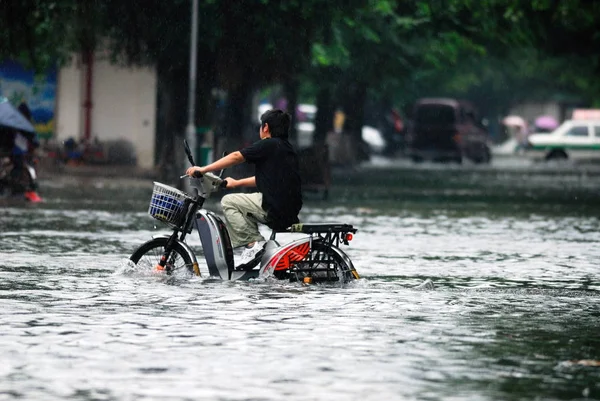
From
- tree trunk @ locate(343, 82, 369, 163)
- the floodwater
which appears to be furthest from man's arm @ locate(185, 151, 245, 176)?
tree trunk @ locate(343, 82, 369, 163)

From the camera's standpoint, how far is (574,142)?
65.1 meters

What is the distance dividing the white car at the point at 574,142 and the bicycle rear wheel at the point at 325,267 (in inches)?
2005

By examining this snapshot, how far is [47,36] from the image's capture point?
36.2 m

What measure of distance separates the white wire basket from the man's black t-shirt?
67cm

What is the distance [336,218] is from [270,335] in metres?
14.8

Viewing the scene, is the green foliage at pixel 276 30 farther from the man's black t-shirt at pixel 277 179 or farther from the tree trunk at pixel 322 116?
the man's black t-shirt at pixel 277 179

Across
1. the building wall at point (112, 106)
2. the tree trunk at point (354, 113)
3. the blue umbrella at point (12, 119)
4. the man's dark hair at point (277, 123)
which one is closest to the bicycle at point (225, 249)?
the man's dark hair at point (277, 123)

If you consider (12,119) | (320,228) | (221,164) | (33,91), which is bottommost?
(320,228)

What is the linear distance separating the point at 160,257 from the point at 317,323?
11.3ft

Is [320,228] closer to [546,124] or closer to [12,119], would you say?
[12,119]

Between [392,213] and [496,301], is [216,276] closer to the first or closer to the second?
[496,301]

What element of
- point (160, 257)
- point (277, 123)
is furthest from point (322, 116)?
point (160, 257)

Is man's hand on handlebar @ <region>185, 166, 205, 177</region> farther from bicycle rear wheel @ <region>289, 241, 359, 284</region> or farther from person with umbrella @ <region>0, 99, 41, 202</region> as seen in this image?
person with umbrella @ <region>0, 99, 41, 202</region>

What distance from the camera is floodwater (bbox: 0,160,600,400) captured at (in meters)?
8.97
